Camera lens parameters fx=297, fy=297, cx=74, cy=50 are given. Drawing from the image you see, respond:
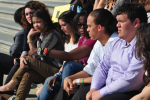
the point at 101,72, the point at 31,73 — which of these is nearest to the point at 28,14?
the point at 31,73

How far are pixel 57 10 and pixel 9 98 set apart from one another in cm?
164

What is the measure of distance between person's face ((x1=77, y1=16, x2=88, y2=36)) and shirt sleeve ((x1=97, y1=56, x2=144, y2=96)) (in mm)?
1152

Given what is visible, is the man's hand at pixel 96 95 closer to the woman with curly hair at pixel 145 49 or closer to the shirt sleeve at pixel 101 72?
the shirt sleeve at pixel 101 72

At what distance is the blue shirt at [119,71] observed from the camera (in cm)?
253

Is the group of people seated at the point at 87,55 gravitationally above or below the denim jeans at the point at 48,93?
above

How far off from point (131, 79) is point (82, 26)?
4.26ft

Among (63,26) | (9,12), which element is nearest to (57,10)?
(63,26)

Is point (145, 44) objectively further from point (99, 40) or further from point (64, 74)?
point (64, 74)

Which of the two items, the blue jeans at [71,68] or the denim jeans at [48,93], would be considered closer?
the blue jeans at [71,68]

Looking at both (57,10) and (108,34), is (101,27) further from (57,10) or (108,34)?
(57,10)

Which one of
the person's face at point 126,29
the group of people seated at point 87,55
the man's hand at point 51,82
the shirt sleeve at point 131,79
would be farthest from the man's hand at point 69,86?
the person's face at point 126,29

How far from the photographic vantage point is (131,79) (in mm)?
2533

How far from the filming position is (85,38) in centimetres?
370

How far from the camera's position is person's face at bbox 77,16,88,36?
3633 millimetres
